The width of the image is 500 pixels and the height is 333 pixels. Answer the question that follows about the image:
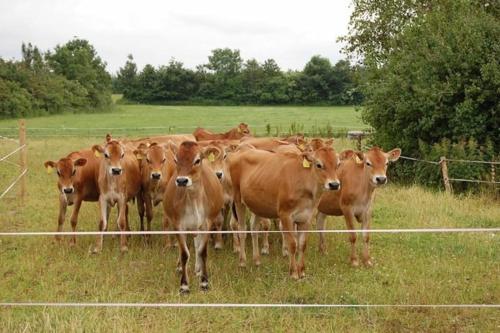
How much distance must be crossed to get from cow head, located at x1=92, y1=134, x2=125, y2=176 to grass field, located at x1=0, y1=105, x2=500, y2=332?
1.43 m

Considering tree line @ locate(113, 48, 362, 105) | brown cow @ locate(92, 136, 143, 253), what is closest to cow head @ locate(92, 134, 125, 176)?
brown cow @ locate(92, 136, 143, 253)

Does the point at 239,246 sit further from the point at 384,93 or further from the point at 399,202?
the point at 384,93

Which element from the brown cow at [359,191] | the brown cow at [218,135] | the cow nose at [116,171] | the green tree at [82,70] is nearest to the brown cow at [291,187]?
the brown cow at [359,191]

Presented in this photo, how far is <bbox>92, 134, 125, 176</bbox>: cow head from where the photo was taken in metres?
9.45

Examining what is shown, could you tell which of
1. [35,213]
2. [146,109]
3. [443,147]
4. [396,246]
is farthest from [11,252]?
[146,109]

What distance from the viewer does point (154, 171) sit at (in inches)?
373

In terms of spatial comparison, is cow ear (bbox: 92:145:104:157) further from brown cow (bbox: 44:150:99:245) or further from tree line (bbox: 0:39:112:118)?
tree line (bbox: 0:39:112:118)

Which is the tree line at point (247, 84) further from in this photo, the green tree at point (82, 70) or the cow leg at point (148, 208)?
the cow leg at point (148, 208)

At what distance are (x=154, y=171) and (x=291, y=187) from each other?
100 inches

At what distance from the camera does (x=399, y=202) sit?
13.4m

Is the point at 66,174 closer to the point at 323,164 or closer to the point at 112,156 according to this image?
the point at 112,156

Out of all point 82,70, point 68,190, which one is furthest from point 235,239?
point 82,70

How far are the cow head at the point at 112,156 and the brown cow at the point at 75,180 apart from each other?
58cm

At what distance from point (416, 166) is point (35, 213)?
10.3 m
